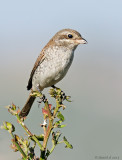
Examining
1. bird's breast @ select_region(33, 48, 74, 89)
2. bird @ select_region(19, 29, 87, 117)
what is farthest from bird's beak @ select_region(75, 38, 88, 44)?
bird's breast @ select_region(33, 48, 74, 89)

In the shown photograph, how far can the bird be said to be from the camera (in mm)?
4848

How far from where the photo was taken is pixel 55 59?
4.92 m

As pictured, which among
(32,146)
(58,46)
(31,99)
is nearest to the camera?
(32,146)

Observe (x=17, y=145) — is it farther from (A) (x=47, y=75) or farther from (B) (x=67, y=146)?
(A) (x=47, y=75)

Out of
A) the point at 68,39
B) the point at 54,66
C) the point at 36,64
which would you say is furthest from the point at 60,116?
the point at 36,64

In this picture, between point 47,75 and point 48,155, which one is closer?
point 48,155

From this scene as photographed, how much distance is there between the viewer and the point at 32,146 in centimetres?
175

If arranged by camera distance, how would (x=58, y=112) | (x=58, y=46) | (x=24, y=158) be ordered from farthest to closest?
(x=58, y=46) < (x=58, y=112) < (x=24, y=158)

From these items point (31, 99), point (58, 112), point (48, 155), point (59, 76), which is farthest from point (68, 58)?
point (48, 155)

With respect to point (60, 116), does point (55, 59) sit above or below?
below

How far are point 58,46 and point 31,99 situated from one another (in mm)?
1329

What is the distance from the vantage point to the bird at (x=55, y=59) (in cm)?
485

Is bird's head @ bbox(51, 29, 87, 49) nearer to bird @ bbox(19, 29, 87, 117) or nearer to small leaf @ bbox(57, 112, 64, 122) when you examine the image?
bird @ bbox(19, 29, 87, 117)

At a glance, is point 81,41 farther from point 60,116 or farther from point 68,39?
point 60,116
